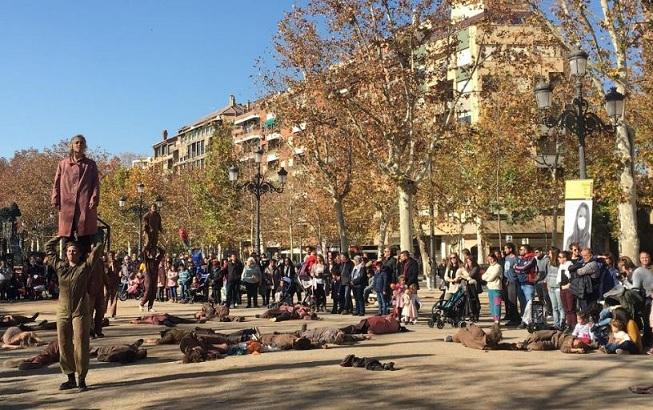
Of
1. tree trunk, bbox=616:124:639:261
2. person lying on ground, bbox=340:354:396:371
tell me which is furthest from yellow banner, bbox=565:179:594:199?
tree trunk, bbox=616:124:639:261

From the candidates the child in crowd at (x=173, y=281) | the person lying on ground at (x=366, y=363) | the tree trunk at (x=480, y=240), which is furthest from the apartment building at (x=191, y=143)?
the person lying on ground at (x=366, y=363)

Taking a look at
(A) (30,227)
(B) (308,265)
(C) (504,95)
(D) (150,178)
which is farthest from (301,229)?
(B) (308,265)

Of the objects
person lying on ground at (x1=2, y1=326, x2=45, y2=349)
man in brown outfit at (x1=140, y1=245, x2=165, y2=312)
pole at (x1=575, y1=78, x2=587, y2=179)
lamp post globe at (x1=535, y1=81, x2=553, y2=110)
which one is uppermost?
lamp post globe at (x1=535, y1=81, x2=553, y2=110)

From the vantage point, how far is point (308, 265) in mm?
20641

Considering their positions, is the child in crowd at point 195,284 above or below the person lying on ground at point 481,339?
above

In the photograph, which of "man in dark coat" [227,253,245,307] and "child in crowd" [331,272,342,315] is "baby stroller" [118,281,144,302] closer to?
"man in dark coat" [227,253,245,307]

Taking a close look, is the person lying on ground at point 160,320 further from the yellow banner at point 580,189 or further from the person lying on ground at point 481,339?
the yellow banner at point 580,189

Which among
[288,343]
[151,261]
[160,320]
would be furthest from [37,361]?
[151,261]

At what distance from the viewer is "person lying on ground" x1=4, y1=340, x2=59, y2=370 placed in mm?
9742

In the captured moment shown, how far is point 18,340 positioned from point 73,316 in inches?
188

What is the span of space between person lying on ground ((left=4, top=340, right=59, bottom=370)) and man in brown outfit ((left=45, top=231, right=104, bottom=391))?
198cm

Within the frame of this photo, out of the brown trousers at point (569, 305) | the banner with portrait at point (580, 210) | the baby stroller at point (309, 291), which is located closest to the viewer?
the banner with portrait at point (580, 210)

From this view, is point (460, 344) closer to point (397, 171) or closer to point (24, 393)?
point (24, 393)

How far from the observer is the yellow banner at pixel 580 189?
1291 centimetres
